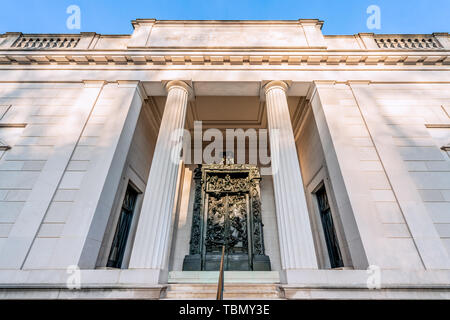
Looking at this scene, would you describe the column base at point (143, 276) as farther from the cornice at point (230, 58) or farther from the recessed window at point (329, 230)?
the cornice at point (230, 58)

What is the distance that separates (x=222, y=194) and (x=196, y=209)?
1.33 m

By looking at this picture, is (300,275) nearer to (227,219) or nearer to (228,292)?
(228,292)

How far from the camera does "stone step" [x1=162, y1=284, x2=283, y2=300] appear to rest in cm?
396

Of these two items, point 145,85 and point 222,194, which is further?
point 222,194

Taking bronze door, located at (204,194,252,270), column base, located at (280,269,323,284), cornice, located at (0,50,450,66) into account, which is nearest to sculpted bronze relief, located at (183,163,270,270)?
bronze door, located at (204,194,252,270)

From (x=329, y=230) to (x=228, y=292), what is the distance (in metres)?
5.10

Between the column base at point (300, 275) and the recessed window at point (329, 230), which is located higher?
the recessed window at point (329, 230)

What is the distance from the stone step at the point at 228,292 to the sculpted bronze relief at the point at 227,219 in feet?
11.6

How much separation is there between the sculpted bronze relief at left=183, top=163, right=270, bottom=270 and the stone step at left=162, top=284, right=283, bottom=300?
139 inches

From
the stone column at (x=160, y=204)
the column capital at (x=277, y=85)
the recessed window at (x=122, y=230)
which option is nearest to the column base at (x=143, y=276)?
the stone column at (x=160, y=204)

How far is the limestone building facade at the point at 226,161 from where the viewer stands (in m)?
4.26
